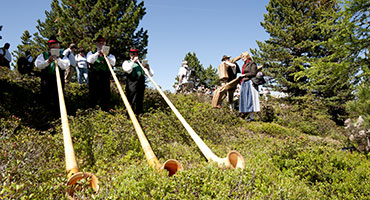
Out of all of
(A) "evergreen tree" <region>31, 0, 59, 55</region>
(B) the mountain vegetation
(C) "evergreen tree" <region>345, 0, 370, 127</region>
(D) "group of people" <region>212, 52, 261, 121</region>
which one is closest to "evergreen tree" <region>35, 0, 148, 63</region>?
(A) "evergreen tree" <region>31, 0, 59, 55</region>

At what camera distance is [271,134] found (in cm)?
665

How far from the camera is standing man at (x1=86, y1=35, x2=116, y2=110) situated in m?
6.04

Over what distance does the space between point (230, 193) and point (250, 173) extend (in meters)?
0.52

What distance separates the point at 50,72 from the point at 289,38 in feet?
56.4

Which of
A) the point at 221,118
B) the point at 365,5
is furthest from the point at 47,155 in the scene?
the point at 365,5

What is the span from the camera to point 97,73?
20.5ft

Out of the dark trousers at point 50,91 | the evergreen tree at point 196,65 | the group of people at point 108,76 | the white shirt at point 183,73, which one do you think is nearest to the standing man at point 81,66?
the group of people at point 108,76

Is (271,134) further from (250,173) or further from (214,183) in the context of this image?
(214,183)

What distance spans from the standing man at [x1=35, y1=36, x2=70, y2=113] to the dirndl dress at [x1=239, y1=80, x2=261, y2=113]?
5.46m

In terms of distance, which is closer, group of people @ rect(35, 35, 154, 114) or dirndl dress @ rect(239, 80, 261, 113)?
group of people @ rect(35, 35, 154, 114)

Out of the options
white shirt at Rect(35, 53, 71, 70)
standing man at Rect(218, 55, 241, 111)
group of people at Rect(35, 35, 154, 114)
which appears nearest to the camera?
white shirt at Rect(35, 53, 71, 70)

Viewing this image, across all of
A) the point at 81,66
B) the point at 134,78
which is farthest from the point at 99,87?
the point at 81,66

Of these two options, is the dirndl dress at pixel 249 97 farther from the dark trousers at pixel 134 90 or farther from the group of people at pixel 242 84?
the dark trousers at pixel 134 90

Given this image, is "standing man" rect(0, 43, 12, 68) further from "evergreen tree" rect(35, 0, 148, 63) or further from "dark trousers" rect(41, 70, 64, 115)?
"evergreen tree" rect(35, 0, 148, 63)
